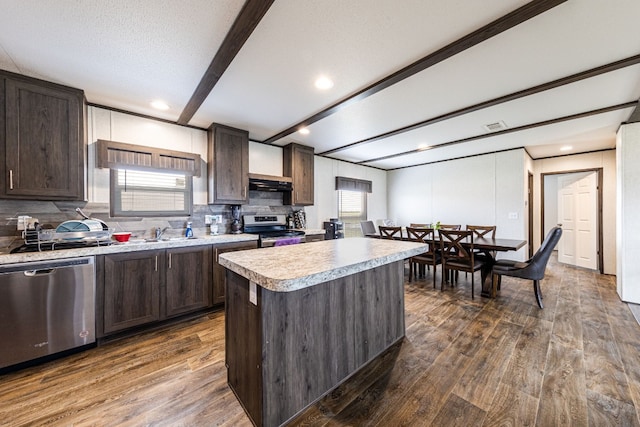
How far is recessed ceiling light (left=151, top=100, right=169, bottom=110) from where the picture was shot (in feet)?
8.91

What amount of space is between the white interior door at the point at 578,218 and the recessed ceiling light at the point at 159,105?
7551 mm

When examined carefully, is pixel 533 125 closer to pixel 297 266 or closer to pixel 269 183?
pixel 269 183

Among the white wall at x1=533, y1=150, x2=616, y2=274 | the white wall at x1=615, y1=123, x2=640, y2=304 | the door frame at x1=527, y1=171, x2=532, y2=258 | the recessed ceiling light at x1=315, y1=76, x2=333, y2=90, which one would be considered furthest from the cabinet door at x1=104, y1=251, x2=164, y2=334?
the white wall at x1=533, y1=150, x2=616, y2=274

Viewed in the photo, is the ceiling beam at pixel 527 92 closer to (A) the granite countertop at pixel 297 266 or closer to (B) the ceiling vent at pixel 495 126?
(B) the ceiling vent at pixel 495 126

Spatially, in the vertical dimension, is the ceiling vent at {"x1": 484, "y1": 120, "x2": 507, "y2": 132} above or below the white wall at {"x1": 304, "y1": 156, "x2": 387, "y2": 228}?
above

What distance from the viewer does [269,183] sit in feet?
12.9

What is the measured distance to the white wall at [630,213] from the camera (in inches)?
126

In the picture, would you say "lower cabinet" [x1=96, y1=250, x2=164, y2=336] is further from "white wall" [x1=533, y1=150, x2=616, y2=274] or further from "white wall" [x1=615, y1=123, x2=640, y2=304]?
"white wall" [x1=533, y1=150, x2=616, y2=274]

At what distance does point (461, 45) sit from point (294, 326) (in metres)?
2.28

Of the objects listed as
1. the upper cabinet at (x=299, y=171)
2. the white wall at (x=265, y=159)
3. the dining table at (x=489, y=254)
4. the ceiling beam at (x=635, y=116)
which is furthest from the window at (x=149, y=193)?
the ceiling beam at (x=635, y=116)

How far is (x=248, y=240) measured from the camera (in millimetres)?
3268

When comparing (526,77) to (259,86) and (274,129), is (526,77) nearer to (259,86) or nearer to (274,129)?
(259,86)

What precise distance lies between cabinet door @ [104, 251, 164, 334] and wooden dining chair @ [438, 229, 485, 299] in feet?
12.4

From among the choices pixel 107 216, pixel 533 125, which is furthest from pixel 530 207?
pixel 107 216
